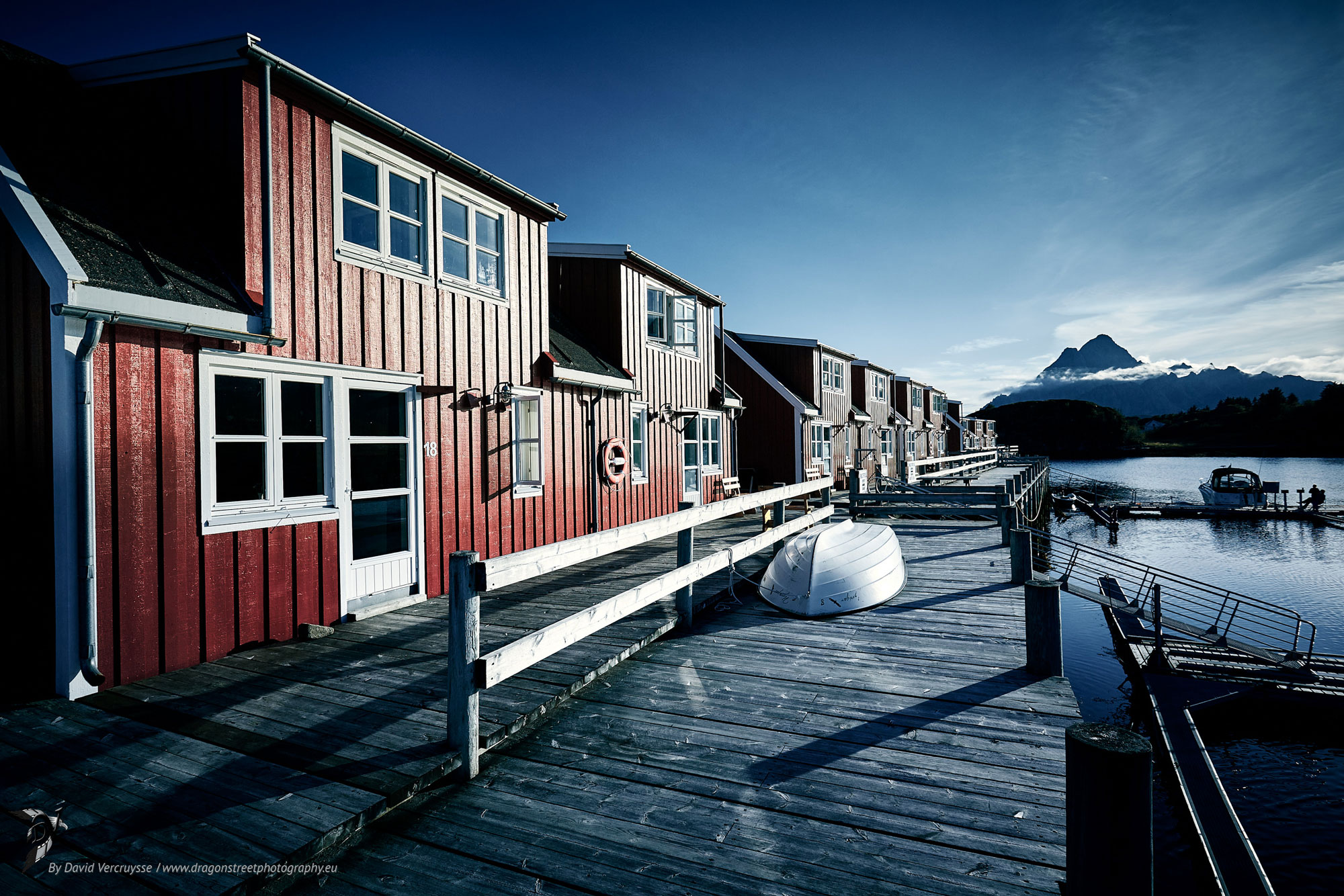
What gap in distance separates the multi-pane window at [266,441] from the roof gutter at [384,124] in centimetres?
296

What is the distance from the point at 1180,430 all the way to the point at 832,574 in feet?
470

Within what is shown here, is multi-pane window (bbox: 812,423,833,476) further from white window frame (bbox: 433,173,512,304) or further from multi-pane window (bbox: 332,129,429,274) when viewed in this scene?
multi-pane window (bbox: 332,129,429,274)

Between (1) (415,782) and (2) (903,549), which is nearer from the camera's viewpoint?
(1) (415,782)

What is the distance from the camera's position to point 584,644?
5641 mm

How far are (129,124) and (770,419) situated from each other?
18.0 meters

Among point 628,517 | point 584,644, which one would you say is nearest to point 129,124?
point 584,644

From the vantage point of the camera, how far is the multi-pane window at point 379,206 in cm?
675

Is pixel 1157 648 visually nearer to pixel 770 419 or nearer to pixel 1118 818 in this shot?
pixel 1118 818

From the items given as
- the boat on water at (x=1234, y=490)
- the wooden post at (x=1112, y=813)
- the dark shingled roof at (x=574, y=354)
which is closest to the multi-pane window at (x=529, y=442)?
the dark shingled roof at (x=574, y=354)

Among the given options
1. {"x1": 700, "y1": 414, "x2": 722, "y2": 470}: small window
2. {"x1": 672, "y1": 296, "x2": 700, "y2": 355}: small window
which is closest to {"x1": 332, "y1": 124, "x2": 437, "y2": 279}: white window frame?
{"x1": 672, "y1": 296, "x2": 700, "y2": 355}: small window

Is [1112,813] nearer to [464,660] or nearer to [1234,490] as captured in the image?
[464,660]

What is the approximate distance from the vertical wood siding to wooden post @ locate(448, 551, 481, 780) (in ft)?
11.6

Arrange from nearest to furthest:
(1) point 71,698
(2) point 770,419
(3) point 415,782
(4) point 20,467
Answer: (3) point 415,782
(1) point 71,698
(4) point 20,467
(2) point 770,419

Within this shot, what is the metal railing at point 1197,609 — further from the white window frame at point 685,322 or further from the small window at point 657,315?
the small window at point 657,315
